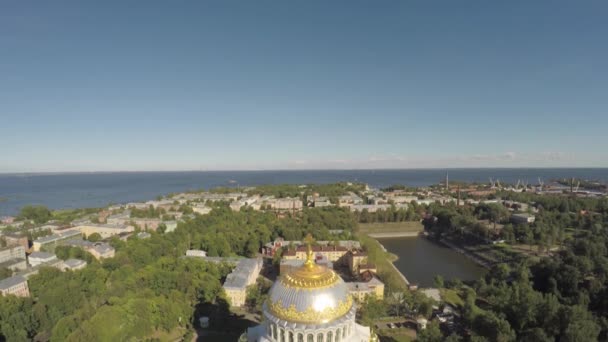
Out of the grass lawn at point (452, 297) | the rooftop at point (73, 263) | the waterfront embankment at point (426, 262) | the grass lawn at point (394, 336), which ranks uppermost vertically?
the rooftop at point (73, 263)

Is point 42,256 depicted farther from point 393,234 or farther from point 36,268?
point 393,234

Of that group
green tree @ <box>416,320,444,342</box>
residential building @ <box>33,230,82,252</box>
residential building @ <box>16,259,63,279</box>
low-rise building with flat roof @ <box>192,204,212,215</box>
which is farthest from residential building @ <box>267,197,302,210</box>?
green tree @ <box>416,320,444,342</box>

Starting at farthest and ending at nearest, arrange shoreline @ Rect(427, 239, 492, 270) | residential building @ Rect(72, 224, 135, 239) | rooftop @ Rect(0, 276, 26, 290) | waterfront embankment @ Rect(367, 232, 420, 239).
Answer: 1. waterfront embankment @ Rect(367, 232, 420, 239)
2. residential building @ Rect(72, 224, 135, 239)
3. shoreline @ Rect(427, 239, 492, 270)
4. rooftop @ Rect(0, 276, 26, 290)

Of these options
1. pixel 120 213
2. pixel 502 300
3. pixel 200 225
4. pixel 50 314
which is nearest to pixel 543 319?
pixel 502 300

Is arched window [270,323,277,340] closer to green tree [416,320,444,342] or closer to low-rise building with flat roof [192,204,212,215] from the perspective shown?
green tree [416,320,444,342]

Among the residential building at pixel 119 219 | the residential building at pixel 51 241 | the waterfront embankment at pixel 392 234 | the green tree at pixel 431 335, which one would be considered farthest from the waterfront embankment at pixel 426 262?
the residential building at pixel 119 219

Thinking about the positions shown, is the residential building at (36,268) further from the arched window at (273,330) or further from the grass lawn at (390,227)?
the grass lawn at (390,227)
